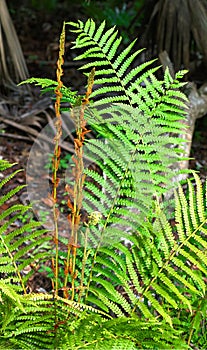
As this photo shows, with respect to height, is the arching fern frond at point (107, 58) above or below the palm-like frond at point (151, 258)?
above

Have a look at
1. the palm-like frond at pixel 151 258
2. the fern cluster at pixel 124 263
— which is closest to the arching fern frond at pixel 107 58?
the fern cluster at pixel 124 263

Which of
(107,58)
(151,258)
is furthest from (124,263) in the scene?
(107,58)

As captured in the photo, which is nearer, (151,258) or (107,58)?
(151,258)

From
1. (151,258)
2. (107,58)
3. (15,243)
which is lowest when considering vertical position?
(151,258)

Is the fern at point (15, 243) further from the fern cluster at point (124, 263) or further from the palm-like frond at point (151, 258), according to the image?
the palm-like frond at point (151, 258)

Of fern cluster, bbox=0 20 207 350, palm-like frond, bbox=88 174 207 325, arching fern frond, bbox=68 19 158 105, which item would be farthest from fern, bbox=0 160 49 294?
arching fern frond, bbox=68 19 158 105

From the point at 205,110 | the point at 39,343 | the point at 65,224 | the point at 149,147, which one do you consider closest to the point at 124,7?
the point at 205,110

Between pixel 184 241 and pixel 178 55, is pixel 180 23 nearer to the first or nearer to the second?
pixel 178 55

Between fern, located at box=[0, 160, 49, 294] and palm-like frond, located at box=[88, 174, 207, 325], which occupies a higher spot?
fern, located at box=[0, 160, 49, 294]

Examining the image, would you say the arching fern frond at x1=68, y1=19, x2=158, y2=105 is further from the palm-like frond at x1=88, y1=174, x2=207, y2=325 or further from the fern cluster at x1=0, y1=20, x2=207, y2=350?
the palm-like frond at x1=88, y1=174, x2=207, y2=325

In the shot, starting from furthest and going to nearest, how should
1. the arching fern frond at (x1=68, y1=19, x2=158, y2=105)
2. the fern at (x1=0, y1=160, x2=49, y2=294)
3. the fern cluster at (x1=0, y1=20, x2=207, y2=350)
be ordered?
the arching fern frond at (x1=68, y1=19, x2=158, y2=105)
the fern at (x1=0, y1=160, x2=49, y2=294)
the fern cluster at (x1=0, y1=20, x2=207, y2=350)

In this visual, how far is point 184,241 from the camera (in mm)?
1786

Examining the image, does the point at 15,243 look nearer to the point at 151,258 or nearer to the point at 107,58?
the point at 151,258

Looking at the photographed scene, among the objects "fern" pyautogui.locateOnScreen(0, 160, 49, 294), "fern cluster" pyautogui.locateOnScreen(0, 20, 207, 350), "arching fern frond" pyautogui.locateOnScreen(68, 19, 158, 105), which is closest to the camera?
"fern cluster" pyautogui.locateOnScreen(0, 20, 207, 350)
